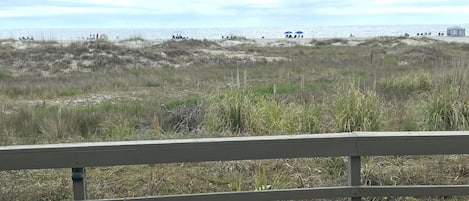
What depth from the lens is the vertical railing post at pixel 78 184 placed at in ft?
9.59

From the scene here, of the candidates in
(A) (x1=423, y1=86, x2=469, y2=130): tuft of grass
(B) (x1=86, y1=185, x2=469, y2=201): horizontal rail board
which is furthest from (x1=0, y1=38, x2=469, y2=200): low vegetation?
(B) (x1=86, y1=185, x2=469, y2=201): horizontal rail board

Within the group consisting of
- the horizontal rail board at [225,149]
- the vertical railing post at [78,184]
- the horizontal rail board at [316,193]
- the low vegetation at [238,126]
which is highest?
the horizontal rail board at [225,149]

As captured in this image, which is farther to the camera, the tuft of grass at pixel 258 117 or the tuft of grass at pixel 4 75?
the tuft of grass at pixel 4 75

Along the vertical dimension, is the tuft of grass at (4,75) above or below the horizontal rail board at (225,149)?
below

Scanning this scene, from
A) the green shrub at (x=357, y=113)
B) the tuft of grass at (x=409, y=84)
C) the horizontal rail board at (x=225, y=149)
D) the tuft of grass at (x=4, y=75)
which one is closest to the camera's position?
the horizontal rail board at (x=225, y=149)

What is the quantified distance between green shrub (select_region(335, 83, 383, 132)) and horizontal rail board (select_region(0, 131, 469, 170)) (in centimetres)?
416

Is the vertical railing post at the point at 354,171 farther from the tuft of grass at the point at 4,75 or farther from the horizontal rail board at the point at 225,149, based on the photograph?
the tuft of grass at the point at 4,75

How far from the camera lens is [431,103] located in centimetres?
766

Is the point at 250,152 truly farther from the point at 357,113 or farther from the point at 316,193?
the point at 357,113

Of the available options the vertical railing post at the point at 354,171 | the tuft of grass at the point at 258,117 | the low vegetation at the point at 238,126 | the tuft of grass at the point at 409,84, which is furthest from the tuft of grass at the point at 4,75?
the vertical railing post at the point at 354,171

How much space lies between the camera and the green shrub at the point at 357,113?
7.28 m

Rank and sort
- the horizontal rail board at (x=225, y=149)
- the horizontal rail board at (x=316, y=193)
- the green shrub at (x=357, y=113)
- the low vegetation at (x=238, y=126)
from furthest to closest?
the green shrub at (x=357, y=113), the low vegetation at (x=238, y=126), the horizontal rail board at (x=316, y=193), the horizontal rail board at (x=225, y=149)

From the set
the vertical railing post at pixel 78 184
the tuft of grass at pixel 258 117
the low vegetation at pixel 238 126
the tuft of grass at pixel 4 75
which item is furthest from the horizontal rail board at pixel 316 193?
the tuft of grass at pixel 4 75

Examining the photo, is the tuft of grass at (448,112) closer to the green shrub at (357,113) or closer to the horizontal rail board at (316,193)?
the green shrub at (357,113)
